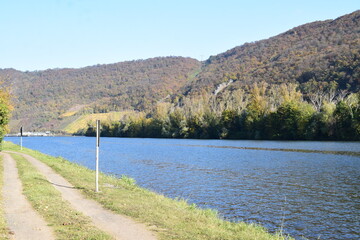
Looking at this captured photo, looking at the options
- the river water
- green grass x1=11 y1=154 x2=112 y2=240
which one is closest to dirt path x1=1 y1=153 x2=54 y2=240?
green grass x1=11 y1=154 x2=112 y2=240

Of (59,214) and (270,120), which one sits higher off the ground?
(270,120)

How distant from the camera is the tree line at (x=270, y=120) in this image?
80938 mm

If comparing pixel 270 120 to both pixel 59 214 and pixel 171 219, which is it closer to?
pixel 171 219

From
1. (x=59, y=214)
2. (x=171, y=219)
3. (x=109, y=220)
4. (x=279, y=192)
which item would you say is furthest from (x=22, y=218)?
(x=279, y=192)

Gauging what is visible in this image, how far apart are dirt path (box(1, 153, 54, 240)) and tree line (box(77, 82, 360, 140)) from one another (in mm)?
71643

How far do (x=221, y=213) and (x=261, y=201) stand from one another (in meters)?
3.83

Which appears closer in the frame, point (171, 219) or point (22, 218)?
point (22, 218)

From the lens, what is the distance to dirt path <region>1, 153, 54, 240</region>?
10.9 metres

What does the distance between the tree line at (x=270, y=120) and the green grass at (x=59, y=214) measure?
2769 inches

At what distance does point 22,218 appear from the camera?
1282cm

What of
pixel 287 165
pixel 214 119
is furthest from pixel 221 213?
pixel 214 119

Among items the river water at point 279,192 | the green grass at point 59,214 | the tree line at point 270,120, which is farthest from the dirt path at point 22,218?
the tree line at point 270,120

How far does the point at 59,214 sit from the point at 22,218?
3.80 feet

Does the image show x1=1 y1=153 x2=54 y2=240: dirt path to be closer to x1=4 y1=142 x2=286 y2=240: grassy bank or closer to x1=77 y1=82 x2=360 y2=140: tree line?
x1=4 y1=142 x2=286 y2=240: grassy bank
